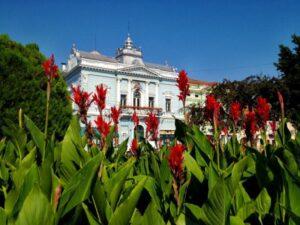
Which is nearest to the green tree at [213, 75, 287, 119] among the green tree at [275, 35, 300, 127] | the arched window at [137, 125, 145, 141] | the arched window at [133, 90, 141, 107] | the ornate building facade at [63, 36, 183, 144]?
the green tree at [275, 35, 300, 127]

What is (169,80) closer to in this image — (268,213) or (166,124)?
(166,124)

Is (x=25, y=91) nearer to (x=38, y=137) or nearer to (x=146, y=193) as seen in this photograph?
(x=38, y=137)

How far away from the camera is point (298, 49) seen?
78.5 feet

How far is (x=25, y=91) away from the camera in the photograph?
815 cm

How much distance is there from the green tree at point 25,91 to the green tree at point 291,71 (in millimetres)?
17806

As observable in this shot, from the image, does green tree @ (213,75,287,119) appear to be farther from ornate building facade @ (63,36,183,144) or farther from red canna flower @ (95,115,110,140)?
red canna flower @ (95,115,110,140)

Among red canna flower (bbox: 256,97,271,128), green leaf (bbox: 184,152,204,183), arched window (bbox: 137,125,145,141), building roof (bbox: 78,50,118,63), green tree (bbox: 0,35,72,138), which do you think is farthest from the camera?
building roof (bbox: 78,50,118,63)

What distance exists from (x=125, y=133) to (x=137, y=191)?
3239 cm

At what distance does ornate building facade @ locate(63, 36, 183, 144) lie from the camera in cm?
3241

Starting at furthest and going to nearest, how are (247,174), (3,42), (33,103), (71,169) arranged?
(3,42) < (33,103) < (247,174) < (71,169)

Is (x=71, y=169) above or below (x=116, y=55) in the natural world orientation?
below

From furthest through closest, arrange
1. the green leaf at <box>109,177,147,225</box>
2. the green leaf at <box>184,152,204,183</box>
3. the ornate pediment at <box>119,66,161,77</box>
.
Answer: the ornate pediment at <box>119,66,161,77</box> → the green leaf at <box>184,152,204,183</box> → the green leaf at <box>109,177,147,225</box>

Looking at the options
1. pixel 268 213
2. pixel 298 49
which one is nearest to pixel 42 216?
pixel 268 213

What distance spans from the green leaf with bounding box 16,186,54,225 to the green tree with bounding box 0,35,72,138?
6936mm
